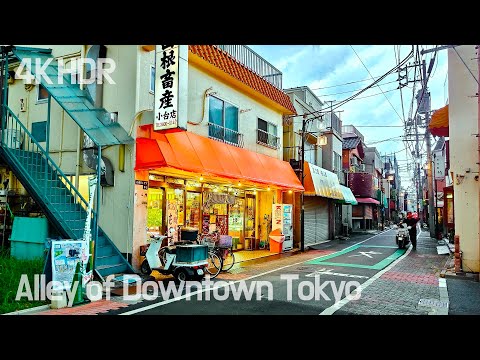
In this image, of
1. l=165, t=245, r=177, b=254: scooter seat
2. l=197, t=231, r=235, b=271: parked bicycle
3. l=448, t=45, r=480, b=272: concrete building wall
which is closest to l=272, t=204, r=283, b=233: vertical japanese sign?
l=197, t=231, r=235, b=271: parked bicycle

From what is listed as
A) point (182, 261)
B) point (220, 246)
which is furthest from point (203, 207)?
point (182, 261)

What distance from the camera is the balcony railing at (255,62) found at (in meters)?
17.4

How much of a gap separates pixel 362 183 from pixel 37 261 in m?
31.5

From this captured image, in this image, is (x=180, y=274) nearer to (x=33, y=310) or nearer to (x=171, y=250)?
(x=171, y=250)

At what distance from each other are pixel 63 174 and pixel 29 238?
86.7 inches

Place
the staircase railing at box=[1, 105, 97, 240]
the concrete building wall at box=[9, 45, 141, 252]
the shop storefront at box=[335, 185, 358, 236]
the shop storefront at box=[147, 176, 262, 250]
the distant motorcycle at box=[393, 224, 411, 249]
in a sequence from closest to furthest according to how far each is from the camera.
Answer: the staircase railing at box=[1, 105, 97, 240]
the concrete building wall at box=[9, 45, 141, 252]
the shop storefront at box=[147, 176, 262, 250]
the distant motorcycle at box=[393, 224, 411, 249]
the shop storefront at box=[335, 185, 358, 236]

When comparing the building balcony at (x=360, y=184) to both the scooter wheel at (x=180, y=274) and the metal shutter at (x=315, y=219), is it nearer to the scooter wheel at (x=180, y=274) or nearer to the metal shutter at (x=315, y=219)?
the metal shutter at (x=315, y=219)

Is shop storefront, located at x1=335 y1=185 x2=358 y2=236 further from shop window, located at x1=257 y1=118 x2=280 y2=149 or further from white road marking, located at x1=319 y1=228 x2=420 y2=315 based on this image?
white road marking, located at x1=319 y1=228 x2=420 y2=315

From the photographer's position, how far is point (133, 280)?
9867 mm

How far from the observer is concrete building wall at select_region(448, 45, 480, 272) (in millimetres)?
12062

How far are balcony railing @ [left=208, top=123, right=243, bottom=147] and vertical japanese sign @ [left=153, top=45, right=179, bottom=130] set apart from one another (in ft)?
13.6

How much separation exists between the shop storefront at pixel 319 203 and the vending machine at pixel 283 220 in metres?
2.62

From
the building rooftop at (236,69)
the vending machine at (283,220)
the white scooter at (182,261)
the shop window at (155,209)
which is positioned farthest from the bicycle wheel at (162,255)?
the vending machine at (283,220)
